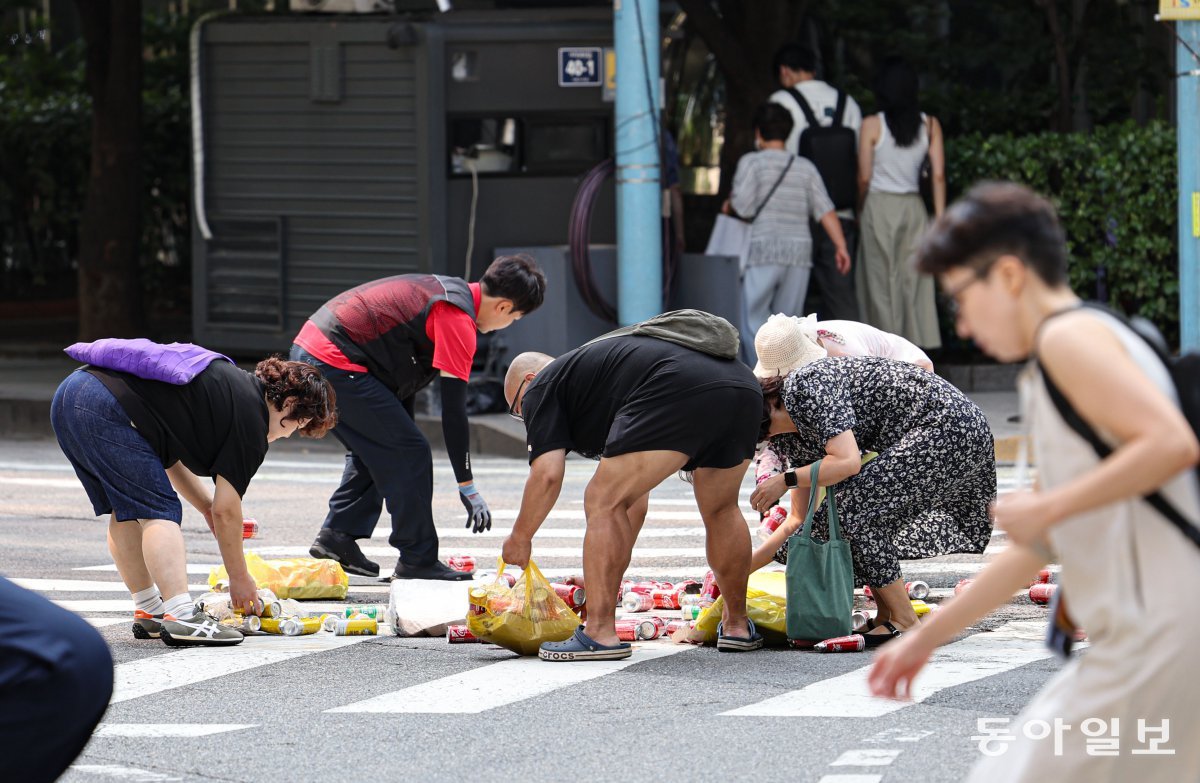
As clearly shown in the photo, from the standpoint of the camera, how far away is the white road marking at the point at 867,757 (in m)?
5.22

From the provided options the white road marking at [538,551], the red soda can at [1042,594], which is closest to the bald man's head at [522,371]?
the white road marking at [538,551]

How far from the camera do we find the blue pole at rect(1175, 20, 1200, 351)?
11391 millimetres

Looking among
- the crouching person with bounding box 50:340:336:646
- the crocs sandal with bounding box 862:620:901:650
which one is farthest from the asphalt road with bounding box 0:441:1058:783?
the crouching person with bounding box 50:340:336:646

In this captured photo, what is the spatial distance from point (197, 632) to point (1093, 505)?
178 inches

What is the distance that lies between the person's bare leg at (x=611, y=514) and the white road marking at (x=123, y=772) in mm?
1873

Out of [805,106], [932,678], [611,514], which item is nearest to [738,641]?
[611,514]

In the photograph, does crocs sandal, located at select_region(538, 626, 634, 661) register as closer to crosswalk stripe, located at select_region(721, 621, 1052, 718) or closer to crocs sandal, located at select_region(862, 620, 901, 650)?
crosswalk stripe, located at select_region(721, 621, 1052, 718)

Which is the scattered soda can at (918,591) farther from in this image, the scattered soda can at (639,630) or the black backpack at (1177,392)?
the black backpack at (1177,392)

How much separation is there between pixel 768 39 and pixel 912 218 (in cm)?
276

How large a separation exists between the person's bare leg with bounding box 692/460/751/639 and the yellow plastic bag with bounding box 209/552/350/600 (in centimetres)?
204

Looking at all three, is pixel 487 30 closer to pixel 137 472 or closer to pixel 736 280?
pixel 736 280

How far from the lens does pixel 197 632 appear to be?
23.0 ft

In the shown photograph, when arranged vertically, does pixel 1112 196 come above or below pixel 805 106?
below

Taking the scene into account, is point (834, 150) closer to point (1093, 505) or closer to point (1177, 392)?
point (1177, 392)
